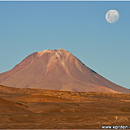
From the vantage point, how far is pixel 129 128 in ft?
61.0

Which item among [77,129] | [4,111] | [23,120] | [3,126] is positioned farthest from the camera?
[4,111]

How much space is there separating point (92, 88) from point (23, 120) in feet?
572

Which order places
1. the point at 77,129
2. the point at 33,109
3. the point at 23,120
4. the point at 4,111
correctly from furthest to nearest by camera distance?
the point at 33,109 < the point at 4,111 < the point at 23,120 < the point at 77,129

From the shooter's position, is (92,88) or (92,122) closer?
(92,122)

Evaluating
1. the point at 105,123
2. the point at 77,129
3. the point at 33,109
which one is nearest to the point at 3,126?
the point at 77,129

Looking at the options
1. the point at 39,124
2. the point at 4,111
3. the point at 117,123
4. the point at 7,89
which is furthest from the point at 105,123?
the point at 7,89

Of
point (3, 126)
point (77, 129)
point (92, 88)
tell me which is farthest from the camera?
point (92, 88)

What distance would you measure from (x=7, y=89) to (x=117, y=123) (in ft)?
162

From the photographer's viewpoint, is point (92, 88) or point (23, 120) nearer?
point (23, 120)

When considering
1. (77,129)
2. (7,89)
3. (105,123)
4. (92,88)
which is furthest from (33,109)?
(92,88)

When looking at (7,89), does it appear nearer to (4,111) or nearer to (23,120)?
(4,111)

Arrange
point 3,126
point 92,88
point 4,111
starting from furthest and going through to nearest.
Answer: point 92,88, point 4,111, point 3,126

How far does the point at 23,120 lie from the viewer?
22.2 meters

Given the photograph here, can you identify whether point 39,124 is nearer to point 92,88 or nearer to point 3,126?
point 3,126
